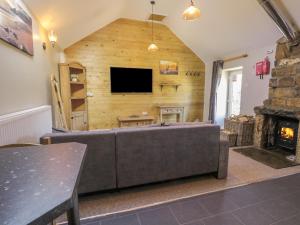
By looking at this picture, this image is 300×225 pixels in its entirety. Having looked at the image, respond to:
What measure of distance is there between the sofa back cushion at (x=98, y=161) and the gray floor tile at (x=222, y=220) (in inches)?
44.3

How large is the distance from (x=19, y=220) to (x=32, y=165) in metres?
0.43

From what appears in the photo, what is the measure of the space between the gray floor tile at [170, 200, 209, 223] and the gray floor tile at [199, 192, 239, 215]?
0.08 metres

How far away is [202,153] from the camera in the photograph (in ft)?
8.11

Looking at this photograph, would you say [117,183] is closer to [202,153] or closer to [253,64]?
[202,153]

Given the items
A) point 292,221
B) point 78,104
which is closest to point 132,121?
point 78,104

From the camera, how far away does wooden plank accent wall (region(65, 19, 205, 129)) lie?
532 centimetres

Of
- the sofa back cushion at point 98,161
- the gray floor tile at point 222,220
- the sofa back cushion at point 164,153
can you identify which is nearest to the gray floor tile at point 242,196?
the gray floor tile at point 222,220

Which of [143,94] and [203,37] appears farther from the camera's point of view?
[143,94]

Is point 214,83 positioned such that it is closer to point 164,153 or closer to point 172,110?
point 172,110

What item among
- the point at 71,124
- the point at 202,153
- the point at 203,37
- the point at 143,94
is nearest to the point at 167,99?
the point at 143,94

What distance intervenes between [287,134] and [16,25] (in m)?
4.82

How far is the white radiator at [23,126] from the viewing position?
1643 mm

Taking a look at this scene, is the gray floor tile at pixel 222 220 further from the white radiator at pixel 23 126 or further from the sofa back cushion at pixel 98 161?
the white radiator at pixel 23 126

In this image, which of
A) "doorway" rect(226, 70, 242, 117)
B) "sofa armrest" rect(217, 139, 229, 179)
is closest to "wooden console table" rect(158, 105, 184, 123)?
"doorway" rect(226, 70, 242, 117)
